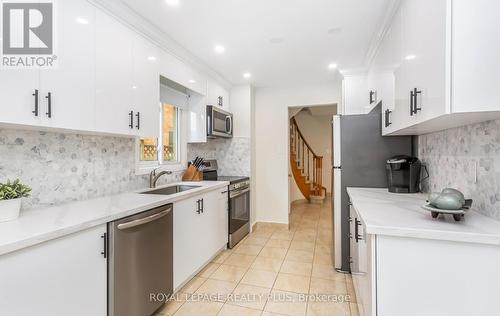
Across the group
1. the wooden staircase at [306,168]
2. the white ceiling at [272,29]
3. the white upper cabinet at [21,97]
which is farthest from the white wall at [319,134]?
the white upper cabinet at [21,97]

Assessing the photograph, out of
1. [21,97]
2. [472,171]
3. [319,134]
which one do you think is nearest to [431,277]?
[472,171]

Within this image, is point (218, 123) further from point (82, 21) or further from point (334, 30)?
point (82, 21)

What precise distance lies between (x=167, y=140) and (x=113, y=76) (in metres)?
1.34

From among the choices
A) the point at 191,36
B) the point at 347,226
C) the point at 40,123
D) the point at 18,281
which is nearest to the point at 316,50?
the point at 191,36

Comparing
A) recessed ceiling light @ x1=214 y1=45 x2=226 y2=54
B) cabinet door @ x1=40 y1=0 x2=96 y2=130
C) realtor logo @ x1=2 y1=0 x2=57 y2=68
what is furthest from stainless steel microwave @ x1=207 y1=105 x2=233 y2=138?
realtor logo @ x1=2 y1=0 x2=57 y2=68

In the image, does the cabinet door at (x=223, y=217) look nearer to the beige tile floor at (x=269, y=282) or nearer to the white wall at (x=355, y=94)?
the beige tile floor at (x=269, y=282)

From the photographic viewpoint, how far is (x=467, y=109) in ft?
3.33

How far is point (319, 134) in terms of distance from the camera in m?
7.28

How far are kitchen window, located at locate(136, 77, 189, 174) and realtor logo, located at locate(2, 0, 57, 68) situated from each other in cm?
120

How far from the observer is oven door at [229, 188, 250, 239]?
3.25 meters

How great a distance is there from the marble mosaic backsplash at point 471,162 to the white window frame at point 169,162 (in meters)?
2.50

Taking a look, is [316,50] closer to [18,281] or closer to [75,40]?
[75,40]

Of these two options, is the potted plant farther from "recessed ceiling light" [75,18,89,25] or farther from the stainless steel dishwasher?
"recessed ceiling light" [75,18,89,25]

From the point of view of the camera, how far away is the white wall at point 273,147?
418 cm
